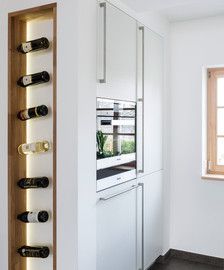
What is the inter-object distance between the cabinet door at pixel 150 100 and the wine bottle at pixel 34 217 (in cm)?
100

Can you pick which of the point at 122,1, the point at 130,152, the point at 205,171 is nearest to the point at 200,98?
the point at 205,171

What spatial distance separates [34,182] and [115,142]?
675 mm

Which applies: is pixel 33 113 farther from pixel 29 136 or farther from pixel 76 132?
pixel 76 132

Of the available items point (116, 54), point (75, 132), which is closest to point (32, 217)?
point (75, 132)

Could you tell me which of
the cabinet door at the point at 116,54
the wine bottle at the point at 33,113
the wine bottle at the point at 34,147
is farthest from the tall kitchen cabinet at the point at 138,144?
the wine bottle at the point at 34,147

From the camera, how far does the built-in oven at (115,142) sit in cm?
242

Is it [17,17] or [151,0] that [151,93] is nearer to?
[151,0]

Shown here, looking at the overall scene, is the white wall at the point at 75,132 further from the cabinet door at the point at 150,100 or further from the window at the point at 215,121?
the window at the point at 215,121

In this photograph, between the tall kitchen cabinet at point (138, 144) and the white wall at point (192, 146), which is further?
the white wall at point (192, 146)

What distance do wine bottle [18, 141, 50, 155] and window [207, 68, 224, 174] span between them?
6.69 feet

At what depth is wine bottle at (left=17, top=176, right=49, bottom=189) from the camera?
2283 millimetres

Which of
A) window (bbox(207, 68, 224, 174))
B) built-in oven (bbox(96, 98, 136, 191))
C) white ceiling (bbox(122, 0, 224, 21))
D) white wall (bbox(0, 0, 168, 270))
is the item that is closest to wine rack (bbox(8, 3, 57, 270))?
white wall (bbox(0, 0, 168, 270))

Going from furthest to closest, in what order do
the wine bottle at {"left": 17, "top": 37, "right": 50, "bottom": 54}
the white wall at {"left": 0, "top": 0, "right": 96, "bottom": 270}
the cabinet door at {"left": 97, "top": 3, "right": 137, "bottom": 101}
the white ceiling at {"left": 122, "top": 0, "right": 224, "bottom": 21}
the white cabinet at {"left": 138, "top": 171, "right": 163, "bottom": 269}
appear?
the white cabinet at {"left": 138, "top": 171, "right": 163, "bottom": 269} → the white ceiling at {"left": 122, "top": 0, "right": 224, "bottom": 21} → the cabinet door at {"left": 97, "top": 3, "right": 137, "bottom": 101} → the wine bottle at {"left": 17, "top": 37, "right": 50, "bottom": 54} → the white wall at {"left": 0, "top": 0, "right": 96, "bottom": 270}

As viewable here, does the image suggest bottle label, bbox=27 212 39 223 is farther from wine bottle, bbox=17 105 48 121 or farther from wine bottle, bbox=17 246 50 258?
wine bottle, bbox=17 105 48 121
